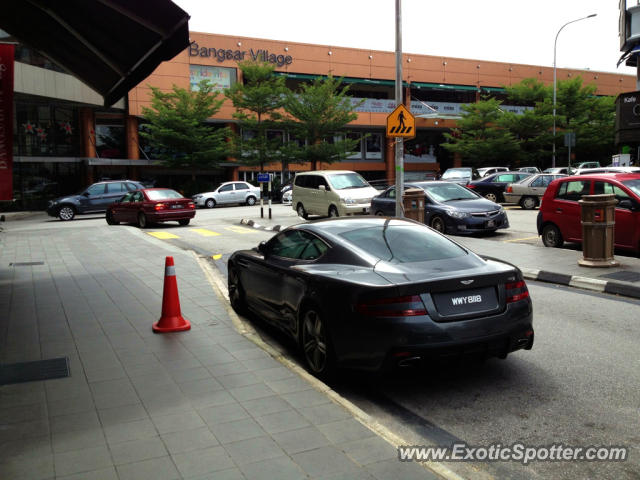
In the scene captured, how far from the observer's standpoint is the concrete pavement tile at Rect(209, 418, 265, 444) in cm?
399

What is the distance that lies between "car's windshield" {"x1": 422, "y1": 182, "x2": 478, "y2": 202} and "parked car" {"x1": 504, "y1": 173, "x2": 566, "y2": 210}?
30.0 feet

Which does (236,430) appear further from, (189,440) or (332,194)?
(332,194)

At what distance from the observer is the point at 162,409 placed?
454 centimetres

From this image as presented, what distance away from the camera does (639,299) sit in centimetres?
868

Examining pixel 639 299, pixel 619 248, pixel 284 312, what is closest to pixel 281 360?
pixel 284 312

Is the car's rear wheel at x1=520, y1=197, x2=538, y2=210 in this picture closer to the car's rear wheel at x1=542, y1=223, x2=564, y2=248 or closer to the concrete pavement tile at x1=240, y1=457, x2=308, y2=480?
the car's rear wheel at x1=542, y1=223, x2=564, y2=248

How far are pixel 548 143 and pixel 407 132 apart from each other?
3557 cm

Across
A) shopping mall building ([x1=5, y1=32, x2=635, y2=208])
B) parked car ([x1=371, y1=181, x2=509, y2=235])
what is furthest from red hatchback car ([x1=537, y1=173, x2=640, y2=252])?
shopping mall building ([x1=5, y1=32, x2=635, y2=208])

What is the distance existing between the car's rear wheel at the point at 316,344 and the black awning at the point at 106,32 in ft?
15.5

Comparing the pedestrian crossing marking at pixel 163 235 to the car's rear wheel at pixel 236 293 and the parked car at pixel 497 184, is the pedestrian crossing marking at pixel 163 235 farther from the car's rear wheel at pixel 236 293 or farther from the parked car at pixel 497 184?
the parked car at pixel 497 184

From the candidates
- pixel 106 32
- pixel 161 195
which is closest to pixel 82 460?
pixel 106 32

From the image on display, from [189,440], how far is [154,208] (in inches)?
728

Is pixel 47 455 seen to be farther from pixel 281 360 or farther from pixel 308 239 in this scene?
pixel 308 239

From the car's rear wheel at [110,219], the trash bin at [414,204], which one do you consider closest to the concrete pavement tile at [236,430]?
the trash bin at [414,204]
